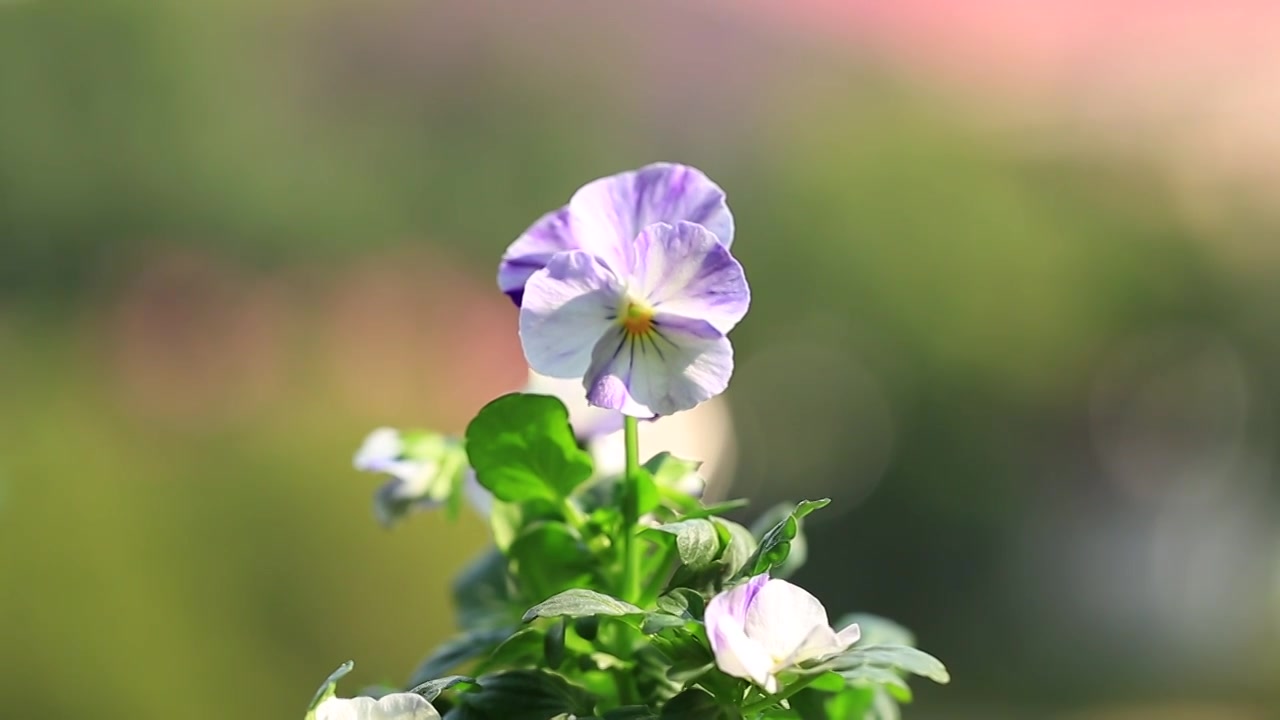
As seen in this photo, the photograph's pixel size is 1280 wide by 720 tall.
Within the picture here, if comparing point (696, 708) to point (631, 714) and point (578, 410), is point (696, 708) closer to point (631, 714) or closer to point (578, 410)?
point (631, 714)

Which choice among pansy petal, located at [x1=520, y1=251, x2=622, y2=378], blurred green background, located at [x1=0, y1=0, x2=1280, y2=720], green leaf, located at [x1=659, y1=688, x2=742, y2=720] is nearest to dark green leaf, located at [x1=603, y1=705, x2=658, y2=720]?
green leaf, located at [x1=659, y1=688, x2=742, y2=720]

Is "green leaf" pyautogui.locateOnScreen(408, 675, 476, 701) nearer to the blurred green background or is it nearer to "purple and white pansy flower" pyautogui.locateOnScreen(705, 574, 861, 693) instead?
"purple and white pansy flower" pyautogui.locateOnScreen(705, 574, 861, 693)

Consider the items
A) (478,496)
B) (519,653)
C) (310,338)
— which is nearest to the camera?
(519,653)

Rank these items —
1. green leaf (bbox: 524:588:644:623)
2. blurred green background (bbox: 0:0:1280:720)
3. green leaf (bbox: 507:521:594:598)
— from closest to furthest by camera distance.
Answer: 1. green leaf (bbox: 524:588:644:623)
2. green leaf (bbox: 507:521:594:598)
3. blurred green background (bbox: 0:0:1280:720)

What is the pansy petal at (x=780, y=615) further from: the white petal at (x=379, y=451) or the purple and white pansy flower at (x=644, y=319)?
the white petal at (x=379, y=451)

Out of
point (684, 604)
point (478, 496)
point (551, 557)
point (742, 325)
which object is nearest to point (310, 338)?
point (742, 325)

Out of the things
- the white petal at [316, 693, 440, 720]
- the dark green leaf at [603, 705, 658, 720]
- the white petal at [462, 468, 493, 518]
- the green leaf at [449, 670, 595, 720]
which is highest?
the white petal at [462, 468, 493, 518]
